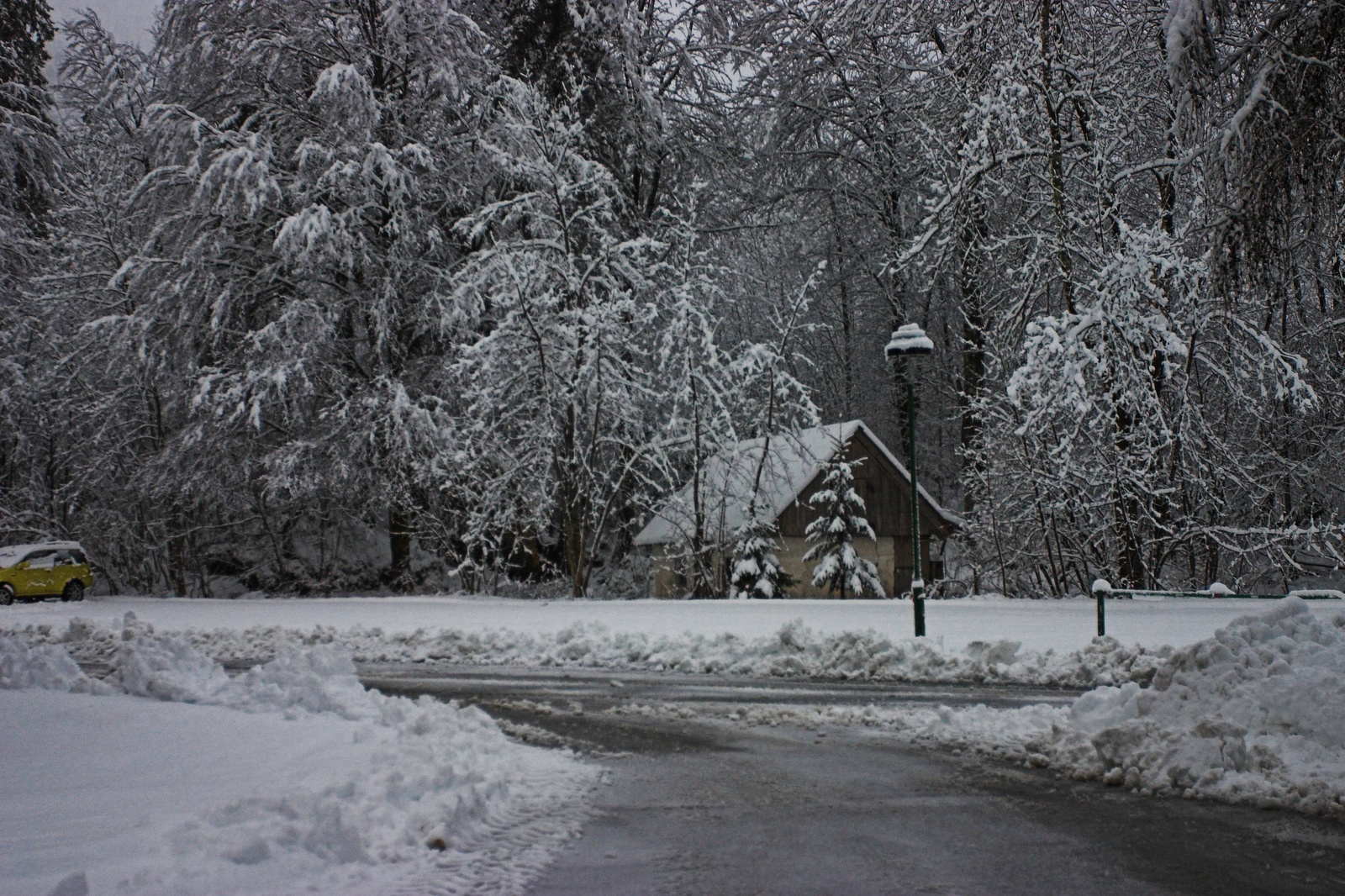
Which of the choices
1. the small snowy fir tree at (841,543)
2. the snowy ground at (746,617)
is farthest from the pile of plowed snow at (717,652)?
the small snowy fir tree at (841,543)

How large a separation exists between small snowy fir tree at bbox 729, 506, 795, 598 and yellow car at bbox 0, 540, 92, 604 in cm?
1720

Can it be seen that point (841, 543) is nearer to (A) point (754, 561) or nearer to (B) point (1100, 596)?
(A) point (754, 561)

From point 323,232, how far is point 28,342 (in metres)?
13.5

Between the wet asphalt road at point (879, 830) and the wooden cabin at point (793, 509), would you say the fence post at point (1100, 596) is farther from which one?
the wooden cabin at point (793, 509)

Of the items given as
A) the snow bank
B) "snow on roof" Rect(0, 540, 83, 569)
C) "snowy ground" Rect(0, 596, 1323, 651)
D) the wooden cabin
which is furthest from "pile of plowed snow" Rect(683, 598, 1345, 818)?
"snow on roof" Rect(0, 540, 83, 569)

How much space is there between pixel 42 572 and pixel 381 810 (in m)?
25.8

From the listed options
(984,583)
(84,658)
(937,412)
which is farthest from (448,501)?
(937,412)

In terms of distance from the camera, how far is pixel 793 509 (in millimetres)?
30531

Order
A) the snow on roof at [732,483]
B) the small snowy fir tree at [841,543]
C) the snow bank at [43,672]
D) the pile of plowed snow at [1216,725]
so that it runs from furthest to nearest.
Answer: the small snowy fir tree at [841,543], the snow on roof at [732,483], the snow bank at [43,672], the pile of plowed snow at [1216,725]

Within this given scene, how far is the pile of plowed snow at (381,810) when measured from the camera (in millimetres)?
4629

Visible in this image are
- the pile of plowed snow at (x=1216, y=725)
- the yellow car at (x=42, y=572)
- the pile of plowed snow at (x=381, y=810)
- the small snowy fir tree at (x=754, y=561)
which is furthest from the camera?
the yellow car at (x=42, y=572)

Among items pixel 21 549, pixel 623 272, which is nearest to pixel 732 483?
pixel 623 272

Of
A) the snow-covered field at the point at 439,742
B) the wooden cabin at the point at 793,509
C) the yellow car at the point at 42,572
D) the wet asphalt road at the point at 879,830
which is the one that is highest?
the wooden cabin at the point at 793,509

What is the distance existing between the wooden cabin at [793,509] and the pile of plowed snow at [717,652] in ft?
22.5
